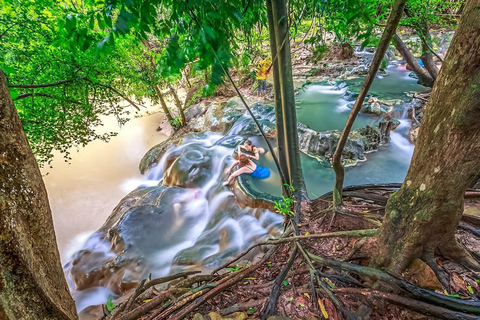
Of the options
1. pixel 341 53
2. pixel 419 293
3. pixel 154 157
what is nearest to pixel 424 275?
pixel 419 293

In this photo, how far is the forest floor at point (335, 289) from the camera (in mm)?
1450

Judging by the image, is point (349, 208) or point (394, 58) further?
point (394, 58)

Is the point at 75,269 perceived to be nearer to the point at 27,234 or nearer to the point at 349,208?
the point at 27,234

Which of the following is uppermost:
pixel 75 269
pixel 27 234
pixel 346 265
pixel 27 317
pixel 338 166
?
pixel 27 234

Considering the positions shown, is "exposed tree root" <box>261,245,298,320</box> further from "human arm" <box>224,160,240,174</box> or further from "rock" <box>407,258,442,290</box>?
"human arm" <box>224,160,240,174</box>

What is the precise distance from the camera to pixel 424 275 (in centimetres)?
150

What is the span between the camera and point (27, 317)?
83 cm

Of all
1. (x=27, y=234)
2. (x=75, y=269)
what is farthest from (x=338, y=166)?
(x=75, y=269)

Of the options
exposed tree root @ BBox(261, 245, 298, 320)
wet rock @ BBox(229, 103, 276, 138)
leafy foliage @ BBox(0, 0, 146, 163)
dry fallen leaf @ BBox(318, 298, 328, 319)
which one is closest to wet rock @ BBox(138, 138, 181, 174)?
wet rock @ BBox(229, 103, 276, 138)

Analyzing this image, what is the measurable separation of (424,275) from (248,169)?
13.8 ft

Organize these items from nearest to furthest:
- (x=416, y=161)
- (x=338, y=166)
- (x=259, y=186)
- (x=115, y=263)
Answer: (x=416, y=161), (x=338, y=166), (x=115, y=263), (x=259, y=186)

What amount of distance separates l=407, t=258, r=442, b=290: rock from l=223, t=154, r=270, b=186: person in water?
13.5 feet

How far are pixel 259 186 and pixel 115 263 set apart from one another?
3.30 meters

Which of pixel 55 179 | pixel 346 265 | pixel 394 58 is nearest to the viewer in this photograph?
pixel 346 265
